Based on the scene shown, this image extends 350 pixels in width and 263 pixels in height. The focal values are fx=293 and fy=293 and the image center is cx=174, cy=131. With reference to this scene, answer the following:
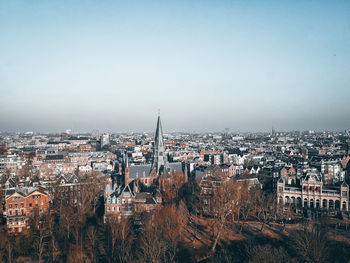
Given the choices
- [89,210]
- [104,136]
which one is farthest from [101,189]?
[104,136]

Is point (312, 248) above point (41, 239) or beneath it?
above

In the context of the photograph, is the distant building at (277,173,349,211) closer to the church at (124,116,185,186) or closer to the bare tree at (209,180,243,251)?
the bare tree at (209,180,243,251)

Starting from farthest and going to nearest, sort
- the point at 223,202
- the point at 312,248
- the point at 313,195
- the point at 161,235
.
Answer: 1. the point at 313,195
2. the point at 223,202
3. the point at 161,235
4. the point at 312,248

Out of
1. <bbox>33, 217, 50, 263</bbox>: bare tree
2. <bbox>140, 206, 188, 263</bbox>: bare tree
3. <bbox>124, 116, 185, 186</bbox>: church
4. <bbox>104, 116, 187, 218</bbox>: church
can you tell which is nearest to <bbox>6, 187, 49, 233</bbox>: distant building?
<bbox>33, 217, 50, 263</bbox>: bare tree

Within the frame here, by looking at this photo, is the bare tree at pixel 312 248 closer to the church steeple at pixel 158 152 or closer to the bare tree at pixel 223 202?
the bare tree at pixel 223 202

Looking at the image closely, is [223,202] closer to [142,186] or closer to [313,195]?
[313,195]

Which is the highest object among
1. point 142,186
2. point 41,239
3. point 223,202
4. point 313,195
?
point 223,202

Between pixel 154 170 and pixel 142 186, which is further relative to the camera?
pixel 154 170

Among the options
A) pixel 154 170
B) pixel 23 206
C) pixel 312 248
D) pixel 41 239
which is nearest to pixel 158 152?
pixel 154 170

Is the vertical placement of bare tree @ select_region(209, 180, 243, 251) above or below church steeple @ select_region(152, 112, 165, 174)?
below
